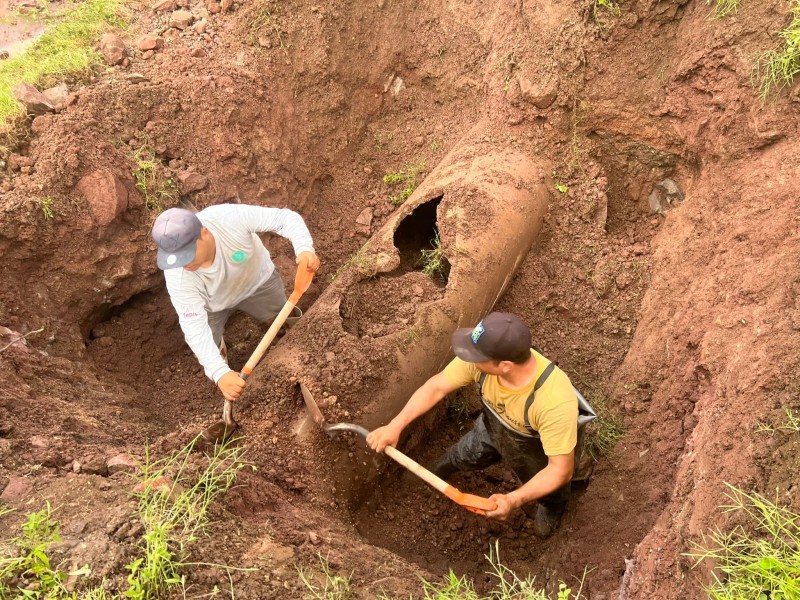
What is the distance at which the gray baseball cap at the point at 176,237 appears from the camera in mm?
2982

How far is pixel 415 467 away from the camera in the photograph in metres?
2.88

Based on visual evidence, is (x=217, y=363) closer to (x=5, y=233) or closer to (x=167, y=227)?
(x=167, y=227)

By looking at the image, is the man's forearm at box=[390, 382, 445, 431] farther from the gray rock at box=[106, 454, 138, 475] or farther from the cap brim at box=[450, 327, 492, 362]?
the gray rock at box=[106, 454, 138, 475]

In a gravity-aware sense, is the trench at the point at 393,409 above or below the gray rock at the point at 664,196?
A: below

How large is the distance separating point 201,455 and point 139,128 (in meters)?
2.56

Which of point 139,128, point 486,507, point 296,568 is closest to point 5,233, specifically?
point 139,128

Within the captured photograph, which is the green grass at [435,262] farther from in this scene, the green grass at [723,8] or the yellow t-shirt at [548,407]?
the green grass at [723,8]

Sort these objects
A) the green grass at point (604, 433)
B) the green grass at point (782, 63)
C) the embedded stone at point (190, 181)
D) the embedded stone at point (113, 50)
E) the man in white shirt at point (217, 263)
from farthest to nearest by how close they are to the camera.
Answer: the embedded stone at point (113, 50), the embedded stone at point (190, 181), the green grass at point (604, 433), the green grass at point (782, 63), the man in white shirt at point (217, 263)

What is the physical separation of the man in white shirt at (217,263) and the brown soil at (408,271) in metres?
0.37

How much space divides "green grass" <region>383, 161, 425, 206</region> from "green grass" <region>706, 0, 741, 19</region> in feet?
6.99

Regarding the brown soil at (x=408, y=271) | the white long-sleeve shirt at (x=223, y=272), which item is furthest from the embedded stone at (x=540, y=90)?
the white long-sleeve shirt at (x=223, y=272)

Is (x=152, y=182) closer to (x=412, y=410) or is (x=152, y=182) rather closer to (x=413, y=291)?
(x=413, y=291)

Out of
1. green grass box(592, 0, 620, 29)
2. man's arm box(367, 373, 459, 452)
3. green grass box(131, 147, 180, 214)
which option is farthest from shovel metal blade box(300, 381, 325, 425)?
green grass box(592, 0, 620, 29)

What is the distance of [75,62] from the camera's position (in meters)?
4.30
